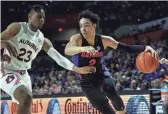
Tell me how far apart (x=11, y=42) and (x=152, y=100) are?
15.1 ft

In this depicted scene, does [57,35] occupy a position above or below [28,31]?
above

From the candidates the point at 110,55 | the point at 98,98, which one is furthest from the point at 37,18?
the point at 110,55

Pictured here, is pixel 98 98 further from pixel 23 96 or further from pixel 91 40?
pixel 23 96

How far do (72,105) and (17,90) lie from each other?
5.01 metres

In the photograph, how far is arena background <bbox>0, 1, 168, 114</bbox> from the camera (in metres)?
9.94

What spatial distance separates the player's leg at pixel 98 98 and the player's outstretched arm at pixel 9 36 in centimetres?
117

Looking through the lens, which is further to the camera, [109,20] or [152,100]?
[109,20]

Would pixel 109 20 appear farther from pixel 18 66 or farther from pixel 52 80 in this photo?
pixel 18 66

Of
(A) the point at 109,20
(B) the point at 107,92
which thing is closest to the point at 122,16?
(A) the point at 109,20

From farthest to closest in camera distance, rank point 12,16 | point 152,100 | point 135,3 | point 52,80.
→ point 12,16
point 135,3
point 52,80
point 152,100

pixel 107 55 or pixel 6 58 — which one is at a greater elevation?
pixel 107 55

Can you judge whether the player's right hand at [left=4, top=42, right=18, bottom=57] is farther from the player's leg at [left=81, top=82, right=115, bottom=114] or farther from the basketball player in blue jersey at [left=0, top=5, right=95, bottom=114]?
the player's leg at [left=81, top=82, right=115, bottom=114]

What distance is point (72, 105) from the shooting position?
10.1 meters

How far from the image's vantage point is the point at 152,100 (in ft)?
29.8
